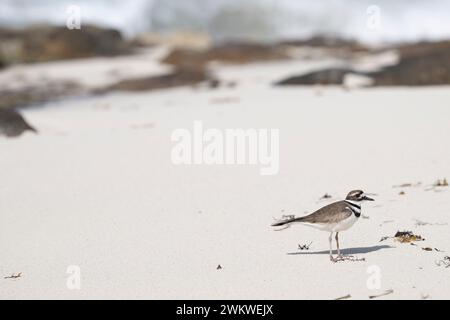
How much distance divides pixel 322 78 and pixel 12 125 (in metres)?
6.29

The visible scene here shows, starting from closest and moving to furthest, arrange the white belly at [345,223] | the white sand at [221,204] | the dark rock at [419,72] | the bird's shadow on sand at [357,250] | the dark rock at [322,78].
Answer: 1. the white sand at [221,204]
2. the white belly at [345,223]
3. the bird's shadow on sand at [357,250]
4. the dark rock at [419,72]
5. the dark rock at [322,78]

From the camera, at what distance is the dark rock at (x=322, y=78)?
44.5ft

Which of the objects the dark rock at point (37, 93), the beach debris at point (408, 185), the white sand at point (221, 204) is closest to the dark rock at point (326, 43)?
the dark rock at point (37, 93)

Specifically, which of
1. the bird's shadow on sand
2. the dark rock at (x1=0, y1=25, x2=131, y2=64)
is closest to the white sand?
the bird's shadow on sand

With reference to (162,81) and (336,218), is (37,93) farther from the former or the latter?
(336,218)

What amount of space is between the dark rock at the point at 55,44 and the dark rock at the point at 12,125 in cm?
967

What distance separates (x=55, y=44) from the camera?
20.9m

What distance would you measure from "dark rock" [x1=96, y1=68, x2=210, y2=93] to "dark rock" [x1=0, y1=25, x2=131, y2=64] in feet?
15.3

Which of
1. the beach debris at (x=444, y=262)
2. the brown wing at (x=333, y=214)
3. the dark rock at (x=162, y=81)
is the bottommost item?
the beach debris at (x=444, y=262)

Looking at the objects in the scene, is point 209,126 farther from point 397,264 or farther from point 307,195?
point 397,264

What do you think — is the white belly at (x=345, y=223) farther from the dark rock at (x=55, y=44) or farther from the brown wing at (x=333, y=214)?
the dark rock at (x=55, y=44)

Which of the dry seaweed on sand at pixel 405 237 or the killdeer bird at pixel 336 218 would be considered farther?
the dry seaweed on sand at pixel 405 237

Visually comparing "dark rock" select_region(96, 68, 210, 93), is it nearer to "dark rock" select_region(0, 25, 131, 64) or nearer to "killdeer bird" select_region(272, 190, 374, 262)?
"dark rock" select_region(0, 25, 131, 64)

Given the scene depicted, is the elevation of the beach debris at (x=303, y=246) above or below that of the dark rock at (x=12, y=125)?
below
